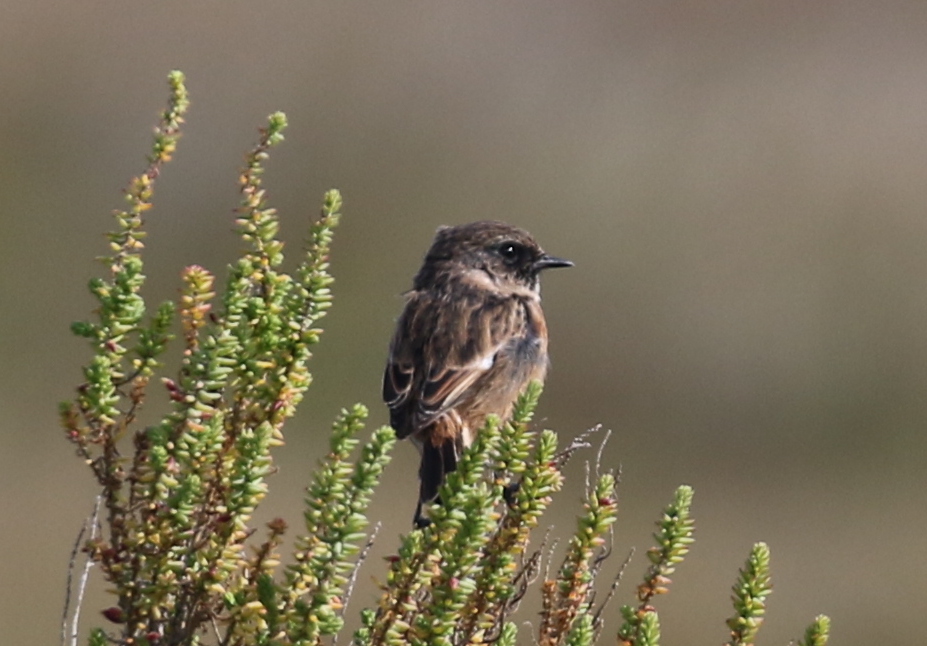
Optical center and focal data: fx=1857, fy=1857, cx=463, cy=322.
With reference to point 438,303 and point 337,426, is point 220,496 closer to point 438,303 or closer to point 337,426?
point 337,426

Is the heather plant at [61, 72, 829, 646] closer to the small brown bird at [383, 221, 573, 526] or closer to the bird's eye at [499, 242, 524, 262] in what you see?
→ the small brown bird at [383, 221, 573, 526]

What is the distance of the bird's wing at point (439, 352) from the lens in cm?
622

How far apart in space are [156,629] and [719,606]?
11204 millimetres

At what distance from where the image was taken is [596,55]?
22125mm

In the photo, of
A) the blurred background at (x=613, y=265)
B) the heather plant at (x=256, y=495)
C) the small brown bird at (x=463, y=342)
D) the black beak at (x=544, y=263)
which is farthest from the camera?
the blurred background at (x=613, y=265)

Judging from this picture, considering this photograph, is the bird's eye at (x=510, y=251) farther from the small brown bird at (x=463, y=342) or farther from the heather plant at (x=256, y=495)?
the heather plant at (x=256, y=495)

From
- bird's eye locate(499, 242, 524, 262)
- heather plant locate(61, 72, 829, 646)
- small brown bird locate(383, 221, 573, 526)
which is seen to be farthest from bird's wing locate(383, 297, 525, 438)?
heather plant locate(61, 72, 829, 646)

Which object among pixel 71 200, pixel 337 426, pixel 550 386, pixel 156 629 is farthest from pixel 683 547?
pixel 71 200

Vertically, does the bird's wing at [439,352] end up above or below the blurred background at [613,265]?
below

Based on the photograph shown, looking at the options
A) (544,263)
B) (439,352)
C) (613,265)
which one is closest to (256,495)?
(439,352)

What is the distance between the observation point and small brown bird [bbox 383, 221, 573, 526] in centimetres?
618

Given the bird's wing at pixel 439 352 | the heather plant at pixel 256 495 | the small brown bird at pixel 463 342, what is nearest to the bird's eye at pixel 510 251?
the small brown bird at pixel 463 342

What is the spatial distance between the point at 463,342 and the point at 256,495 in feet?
10.8

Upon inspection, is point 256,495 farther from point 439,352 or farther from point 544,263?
point 544,263
